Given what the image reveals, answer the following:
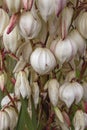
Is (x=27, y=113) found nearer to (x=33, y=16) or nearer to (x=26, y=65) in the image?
(x=26, y=65)

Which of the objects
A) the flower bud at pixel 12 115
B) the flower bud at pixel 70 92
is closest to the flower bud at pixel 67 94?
the flower bud at pixel 70 92

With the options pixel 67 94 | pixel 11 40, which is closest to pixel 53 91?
pixel 67 94

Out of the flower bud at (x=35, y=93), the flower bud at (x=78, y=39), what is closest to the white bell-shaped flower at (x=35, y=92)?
the flower bud at (x=35, y=93)

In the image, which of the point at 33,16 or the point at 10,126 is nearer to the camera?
the point at 33,16

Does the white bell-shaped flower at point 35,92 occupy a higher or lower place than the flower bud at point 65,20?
lower

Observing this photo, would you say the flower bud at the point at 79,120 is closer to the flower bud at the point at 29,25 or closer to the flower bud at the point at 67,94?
the flower bud at the point at 67,94

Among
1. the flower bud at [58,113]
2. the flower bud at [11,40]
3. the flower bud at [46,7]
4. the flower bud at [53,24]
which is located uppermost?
the flower bud at [46,7]

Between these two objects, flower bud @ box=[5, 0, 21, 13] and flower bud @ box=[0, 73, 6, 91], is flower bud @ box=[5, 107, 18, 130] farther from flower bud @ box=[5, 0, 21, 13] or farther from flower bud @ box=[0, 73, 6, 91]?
flower bud @ box=[5, 0, 21, 13]

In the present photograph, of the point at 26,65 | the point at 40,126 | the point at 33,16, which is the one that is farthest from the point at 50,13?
the point at 40,126

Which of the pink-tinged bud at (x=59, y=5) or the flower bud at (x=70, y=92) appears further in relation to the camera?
the flower bud at (x=70, y=92)
